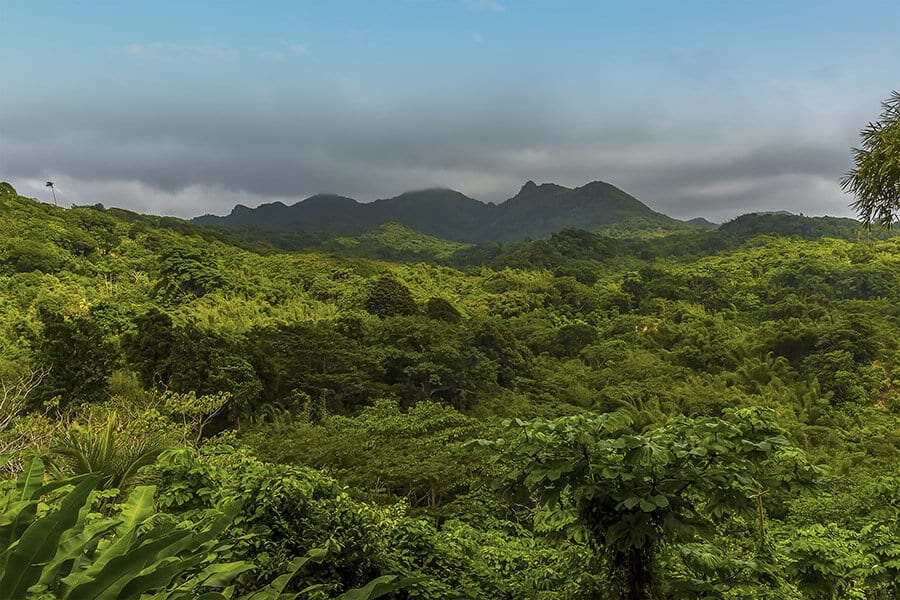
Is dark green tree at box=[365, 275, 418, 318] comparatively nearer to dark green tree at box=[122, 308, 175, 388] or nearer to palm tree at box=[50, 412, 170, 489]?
dark green tree at box=[122, 308, 175, 388]

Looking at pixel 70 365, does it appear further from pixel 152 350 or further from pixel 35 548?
pixel 35 548

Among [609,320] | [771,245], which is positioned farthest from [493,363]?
[771,245]

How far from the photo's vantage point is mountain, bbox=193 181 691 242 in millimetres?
125750

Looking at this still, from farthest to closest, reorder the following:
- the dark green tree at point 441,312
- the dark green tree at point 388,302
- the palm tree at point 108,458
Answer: the dark green tree at point 388,302
the dark green tree at point 441,312
the palm tree at point 108,458

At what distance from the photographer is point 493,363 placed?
21938 millimetres

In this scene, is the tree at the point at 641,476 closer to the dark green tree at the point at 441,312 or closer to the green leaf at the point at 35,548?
the green leaf at the point at 35,548

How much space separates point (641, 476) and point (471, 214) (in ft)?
565

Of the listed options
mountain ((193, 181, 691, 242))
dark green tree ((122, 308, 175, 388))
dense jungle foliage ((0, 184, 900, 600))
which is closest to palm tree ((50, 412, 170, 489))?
dense jungle foliage ((0, 184, 900, 600))

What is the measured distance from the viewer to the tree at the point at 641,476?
239 centimetres

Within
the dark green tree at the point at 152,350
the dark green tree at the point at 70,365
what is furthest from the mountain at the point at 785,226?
the dark green tree at the point at 70,365

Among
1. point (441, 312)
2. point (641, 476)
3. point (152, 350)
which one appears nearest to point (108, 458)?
point (641, 476)

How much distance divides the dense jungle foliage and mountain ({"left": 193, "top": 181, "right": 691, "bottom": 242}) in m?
78.7

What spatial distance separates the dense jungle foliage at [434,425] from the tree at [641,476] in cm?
1

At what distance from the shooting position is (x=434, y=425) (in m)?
13.2
